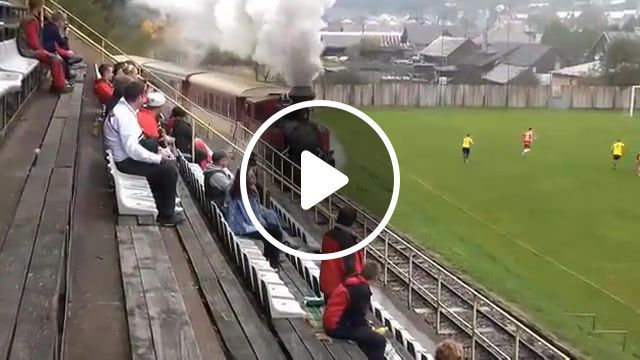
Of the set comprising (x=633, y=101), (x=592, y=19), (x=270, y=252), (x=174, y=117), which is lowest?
(x=633, y=101)

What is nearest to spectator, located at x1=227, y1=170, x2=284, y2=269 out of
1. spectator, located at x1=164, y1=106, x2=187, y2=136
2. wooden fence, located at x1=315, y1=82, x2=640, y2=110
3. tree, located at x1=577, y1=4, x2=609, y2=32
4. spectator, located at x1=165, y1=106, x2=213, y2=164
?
spectator, located at x1=165, y1=106, x2=213, y2=164

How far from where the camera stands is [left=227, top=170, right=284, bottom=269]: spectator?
1.71 meters

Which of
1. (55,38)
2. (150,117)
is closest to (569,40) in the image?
(55,38)

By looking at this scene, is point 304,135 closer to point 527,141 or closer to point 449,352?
point 449,352

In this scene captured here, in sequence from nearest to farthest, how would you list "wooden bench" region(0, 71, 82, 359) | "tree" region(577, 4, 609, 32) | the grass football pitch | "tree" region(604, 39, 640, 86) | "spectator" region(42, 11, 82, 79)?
1. "wooden bench" region(0, 71, 82, 359)
2. "spectator" region(42, 11, 82, 79)
3. the grass football pitch
4. "tree" region(577, 4, 609, 32)
5. "tree" region(604, 39, 640, 86)

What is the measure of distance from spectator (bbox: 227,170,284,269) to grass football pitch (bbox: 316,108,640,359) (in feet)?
0.75

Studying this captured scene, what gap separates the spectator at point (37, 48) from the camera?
4.32 m

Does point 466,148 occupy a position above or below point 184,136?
below

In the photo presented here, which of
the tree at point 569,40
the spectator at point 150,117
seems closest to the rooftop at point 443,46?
the tree at point 569,40

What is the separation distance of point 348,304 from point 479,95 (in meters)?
11.6

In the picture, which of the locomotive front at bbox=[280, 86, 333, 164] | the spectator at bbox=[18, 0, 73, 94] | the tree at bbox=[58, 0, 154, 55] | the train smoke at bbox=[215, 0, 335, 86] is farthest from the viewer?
the tree at bbox=[58, 0, 154, 55]
